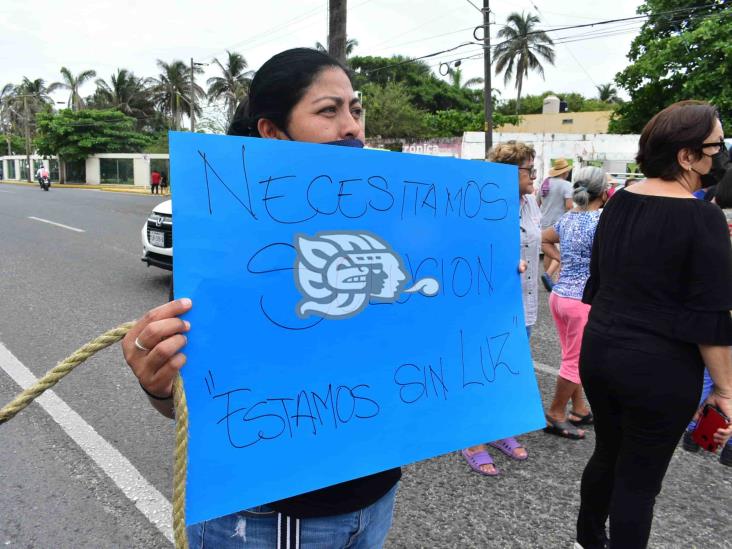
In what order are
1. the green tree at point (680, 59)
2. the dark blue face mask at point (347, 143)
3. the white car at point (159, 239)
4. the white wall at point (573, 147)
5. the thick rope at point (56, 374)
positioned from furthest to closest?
the white wall at point (573, 147) → the green tree at point (680, 59) → the white car at point (159, 239) → the dark blue face mask at point (347, 143) → the thick rope at point (56, 374)

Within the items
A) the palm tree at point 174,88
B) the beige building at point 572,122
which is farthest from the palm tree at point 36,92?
the beige building at point 572,122

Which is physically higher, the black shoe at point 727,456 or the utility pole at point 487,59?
the utility pole at point 487,59

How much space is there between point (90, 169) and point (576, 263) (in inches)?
1873

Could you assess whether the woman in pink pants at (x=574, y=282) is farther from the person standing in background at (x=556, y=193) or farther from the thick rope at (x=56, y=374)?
the person standing in background at (x=556, y=193)

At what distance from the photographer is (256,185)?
3.56 feet

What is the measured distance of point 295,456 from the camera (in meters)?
1.12

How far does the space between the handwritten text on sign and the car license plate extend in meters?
5.82

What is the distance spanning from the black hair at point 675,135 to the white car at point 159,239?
5.60m

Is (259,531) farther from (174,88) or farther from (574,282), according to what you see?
(174,88)

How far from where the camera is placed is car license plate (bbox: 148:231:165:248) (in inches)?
262

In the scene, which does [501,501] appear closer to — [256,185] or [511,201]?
[511,201]

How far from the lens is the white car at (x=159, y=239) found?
6.58 meters

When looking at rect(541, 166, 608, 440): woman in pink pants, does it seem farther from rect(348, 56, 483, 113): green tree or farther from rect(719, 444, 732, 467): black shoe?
rect(348, 56, 483, 113): green tree

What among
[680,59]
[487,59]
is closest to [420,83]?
[487,59]
